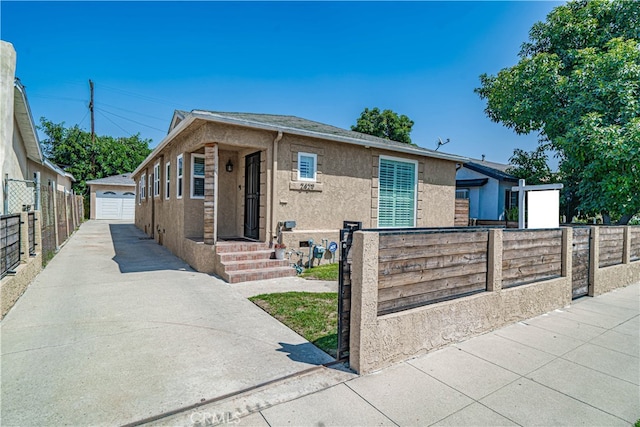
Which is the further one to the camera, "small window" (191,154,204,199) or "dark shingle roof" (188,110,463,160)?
"small window" (191,154,204,199)

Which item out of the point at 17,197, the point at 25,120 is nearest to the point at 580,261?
the point at 17,197

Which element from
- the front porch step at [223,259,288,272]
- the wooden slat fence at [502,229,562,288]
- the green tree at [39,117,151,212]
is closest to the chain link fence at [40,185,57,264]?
the front porch step at [223,259,288,272]

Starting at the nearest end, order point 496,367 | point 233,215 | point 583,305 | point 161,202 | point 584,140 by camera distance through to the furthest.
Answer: point 496,367 < point 583,305 < point 233,215 < point 584,140 < point 161,202

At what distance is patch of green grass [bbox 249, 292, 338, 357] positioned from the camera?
4.04 metres

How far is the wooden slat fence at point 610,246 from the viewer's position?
6902mm

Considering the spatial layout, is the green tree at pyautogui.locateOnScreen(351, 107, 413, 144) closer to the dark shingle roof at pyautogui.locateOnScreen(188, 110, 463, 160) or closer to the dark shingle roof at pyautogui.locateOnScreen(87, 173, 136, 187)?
the dark shingle roof at pyautogui.locateOnScreen(188, 110, 463, 160)

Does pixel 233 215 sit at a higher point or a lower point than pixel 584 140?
lower

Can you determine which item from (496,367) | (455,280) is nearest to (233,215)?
(455,280)

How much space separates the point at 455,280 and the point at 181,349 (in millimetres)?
3401

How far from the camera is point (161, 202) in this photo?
12383mm

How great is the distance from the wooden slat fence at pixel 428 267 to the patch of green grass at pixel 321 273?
349 cm

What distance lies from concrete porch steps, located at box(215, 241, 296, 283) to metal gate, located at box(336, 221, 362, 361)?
3952 millimetres

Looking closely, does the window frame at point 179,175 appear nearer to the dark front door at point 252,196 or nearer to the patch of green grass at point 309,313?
the dark front door at point 252,196

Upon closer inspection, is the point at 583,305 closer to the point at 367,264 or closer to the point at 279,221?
the point at 367,264
